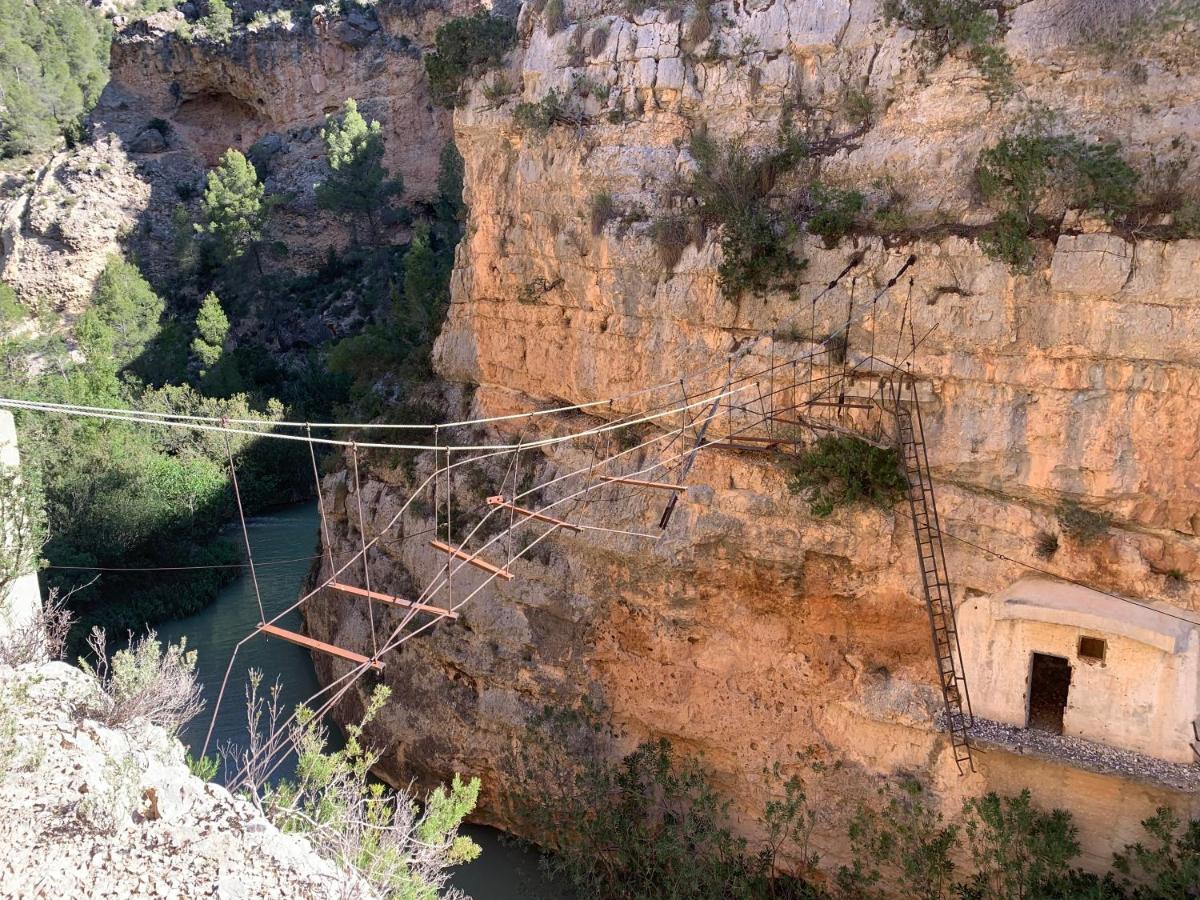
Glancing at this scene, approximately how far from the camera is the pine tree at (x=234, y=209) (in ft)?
100

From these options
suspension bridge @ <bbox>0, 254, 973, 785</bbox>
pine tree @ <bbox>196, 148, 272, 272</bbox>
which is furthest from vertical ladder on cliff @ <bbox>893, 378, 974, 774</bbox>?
pine tree @ <bbox>196, 148, 272, 272</bbox>

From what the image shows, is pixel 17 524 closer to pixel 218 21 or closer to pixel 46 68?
Result: pixel 218 21

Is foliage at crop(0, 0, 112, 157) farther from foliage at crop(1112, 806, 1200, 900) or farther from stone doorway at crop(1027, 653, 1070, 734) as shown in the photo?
foliage at crop(1112, 806, 1200, 900)

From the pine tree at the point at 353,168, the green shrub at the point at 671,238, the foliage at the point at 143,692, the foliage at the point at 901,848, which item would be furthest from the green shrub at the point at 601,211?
the pine tree at the point at 353,168

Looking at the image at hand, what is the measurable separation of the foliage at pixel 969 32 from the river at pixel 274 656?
9.35 meters

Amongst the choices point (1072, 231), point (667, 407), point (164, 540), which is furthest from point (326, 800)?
point (164, 540)

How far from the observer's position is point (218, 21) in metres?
33.8

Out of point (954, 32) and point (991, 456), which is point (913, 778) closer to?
point (991, 456)

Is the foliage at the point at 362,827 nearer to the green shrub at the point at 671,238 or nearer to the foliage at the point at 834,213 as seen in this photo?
the green shrub at the point at 671,238

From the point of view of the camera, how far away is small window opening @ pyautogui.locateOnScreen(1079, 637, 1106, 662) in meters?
8.34

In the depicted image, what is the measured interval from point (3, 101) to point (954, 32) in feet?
115

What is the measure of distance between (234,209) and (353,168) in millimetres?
3936

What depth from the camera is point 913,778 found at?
30.3 ft

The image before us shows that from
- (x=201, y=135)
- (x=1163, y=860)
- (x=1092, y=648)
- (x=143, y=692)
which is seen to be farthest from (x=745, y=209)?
(x=201, y=135)
